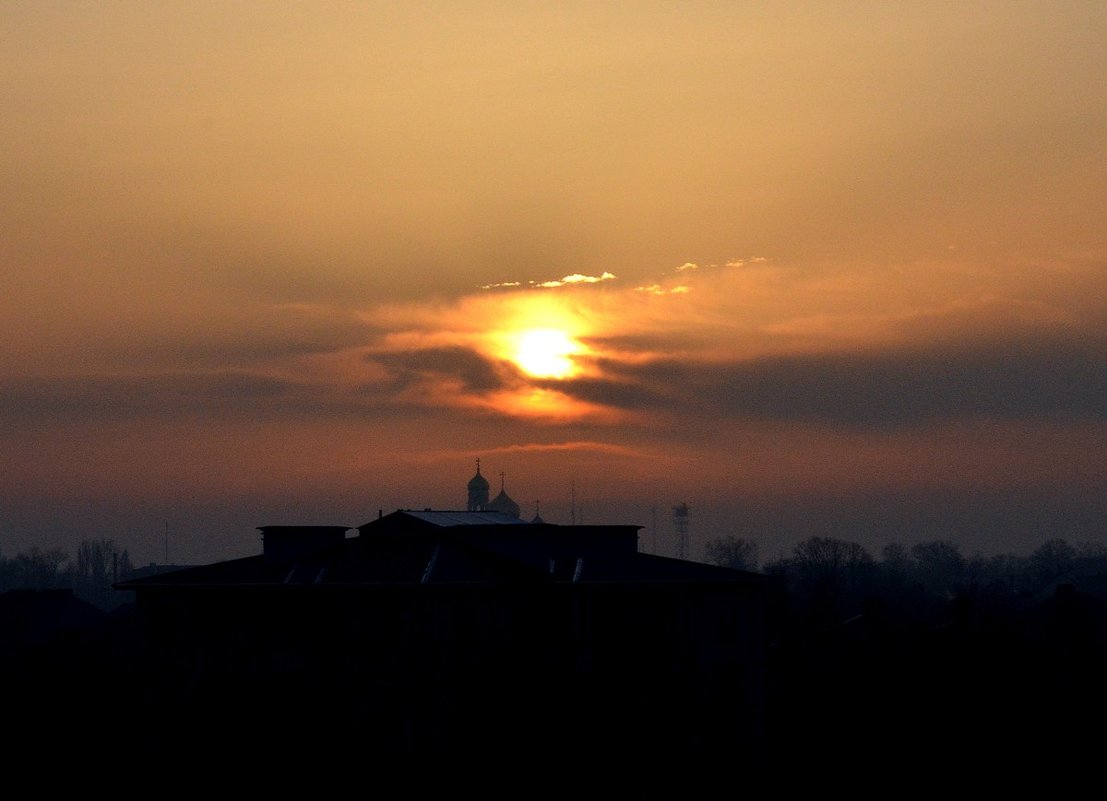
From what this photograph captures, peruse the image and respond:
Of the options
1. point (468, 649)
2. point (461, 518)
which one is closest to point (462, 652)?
point (468, 649)

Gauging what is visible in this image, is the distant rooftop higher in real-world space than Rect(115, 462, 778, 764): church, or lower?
higher

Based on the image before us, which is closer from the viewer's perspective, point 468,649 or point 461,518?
point 468,649

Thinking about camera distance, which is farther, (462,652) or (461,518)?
(461,518)

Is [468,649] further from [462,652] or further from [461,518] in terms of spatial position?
[461,518]

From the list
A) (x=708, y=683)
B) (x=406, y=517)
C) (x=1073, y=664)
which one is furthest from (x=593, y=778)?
(x=1073, y=664)

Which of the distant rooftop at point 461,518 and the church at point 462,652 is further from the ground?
the distant rooftop at point 461,518

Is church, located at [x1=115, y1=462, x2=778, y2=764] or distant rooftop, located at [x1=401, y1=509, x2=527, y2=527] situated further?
distant rooftop, located at [x1=401, y1=509, x2=527, y2=527]

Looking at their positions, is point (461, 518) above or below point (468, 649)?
above

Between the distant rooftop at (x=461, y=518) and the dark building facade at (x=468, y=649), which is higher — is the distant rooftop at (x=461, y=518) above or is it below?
above

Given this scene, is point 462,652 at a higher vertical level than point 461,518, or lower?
lower

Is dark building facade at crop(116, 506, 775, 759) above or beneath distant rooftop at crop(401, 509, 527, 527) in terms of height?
beneath

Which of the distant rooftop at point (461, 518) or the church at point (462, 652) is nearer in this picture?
the church at point (462, 652)

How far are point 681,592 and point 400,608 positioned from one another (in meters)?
11.4

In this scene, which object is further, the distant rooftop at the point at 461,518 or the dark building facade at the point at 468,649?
the distant rooftop at the point at 461,518
